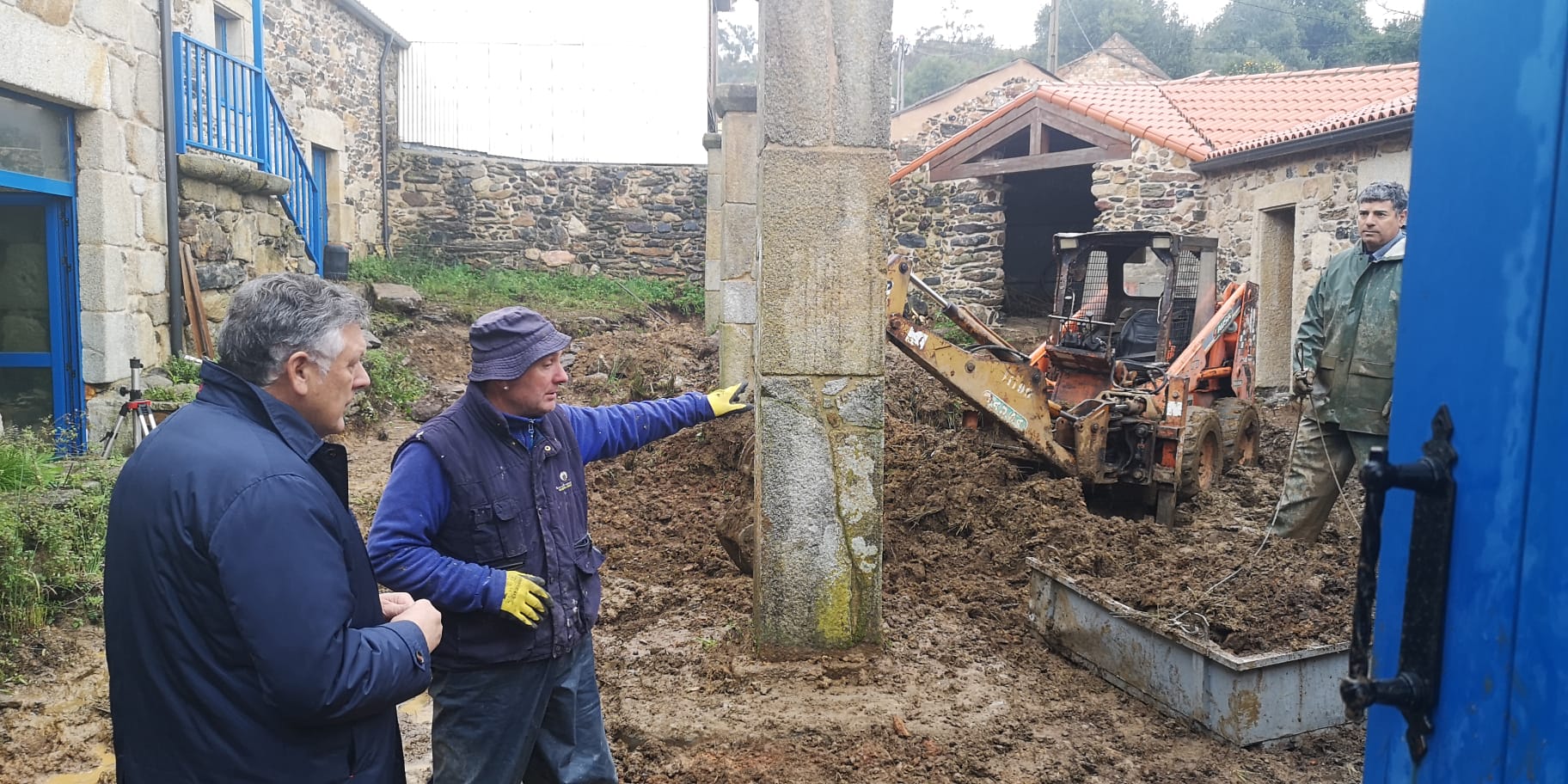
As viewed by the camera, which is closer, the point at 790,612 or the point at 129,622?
the point at 129,622

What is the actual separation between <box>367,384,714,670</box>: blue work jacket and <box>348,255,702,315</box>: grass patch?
11.7 meters

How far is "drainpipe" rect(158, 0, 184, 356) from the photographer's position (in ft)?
24.6

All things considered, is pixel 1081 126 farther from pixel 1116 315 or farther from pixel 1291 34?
pixel 1291 34

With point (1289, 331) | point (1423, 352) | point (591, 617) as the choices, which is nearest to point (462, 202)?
point (1289, 331)

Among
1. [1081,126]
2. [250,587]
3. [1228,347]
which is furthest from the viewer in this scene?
[1081,126]

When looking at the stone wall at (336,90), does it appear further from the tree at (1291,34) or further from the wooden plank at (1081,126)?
the tree at (1291,34)

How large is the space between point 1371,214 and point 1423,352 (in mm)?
3770

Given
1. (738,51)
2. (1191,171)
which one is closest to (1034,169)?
(1191,171)

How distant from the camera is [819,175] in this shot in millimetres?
4070

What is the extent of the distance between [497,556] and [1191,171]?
39.3 ft

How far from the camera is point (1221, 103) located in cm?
1438

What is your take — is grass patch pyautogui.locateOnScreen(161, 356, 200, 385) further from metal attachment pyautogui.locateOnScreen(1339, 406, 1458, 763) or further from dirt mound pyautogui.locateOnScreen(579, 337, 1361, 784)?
metal attachment pyautogui.locateOnScreen(1339, 406, 1458, 763)

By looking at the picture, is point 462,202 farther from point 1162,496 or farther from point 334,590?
point 334,590

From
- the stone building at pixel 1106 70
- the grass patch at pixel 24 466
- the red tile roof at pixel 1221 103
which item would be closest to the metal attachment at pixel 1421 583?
the grass patch at pixel 24 466
